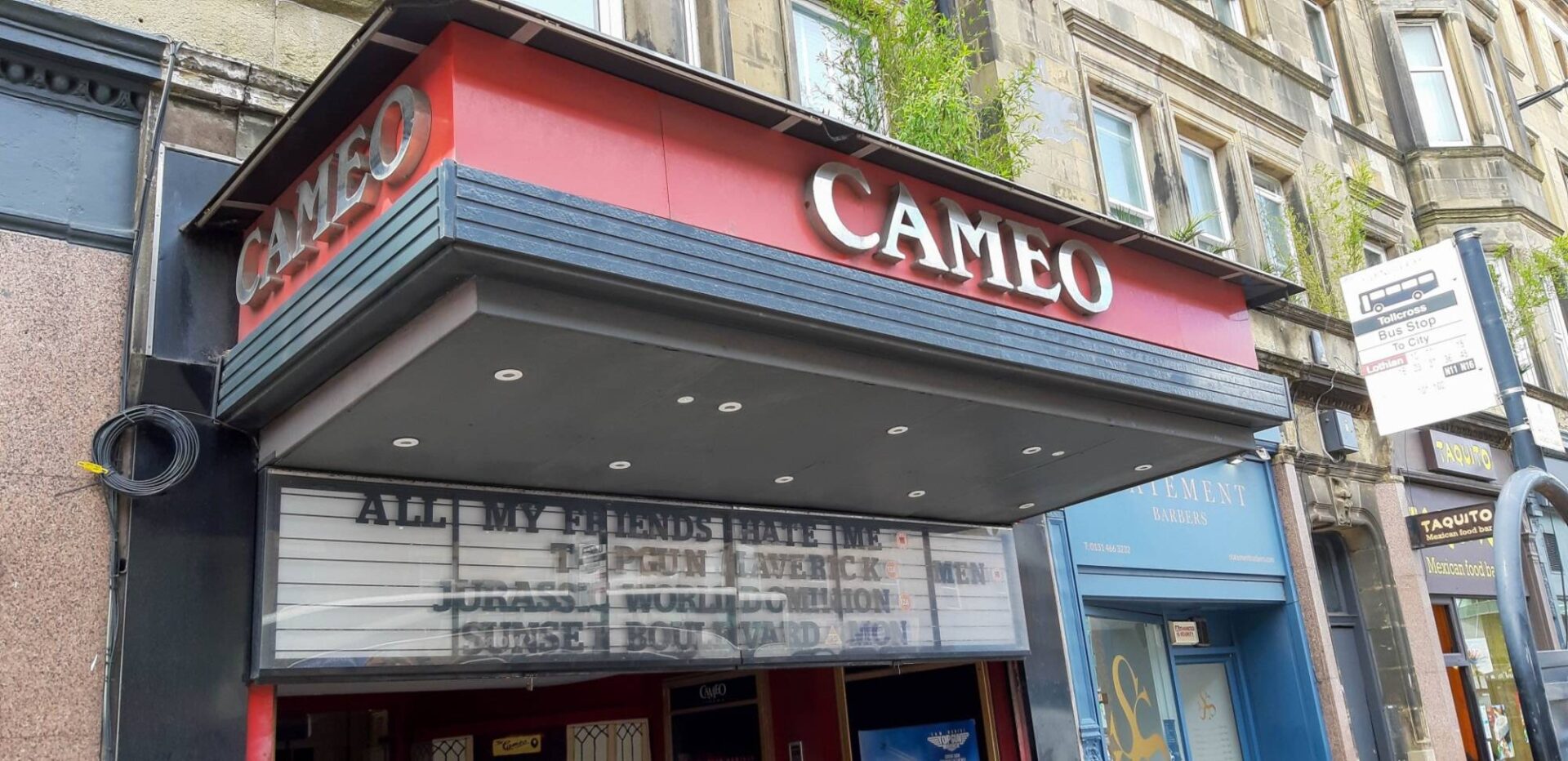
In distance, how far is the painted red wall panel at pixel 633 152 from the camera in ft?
17.1

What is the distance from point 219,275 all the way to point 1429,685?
42.8ft

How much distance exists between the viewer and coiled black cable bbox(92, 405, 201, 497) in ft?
19.6

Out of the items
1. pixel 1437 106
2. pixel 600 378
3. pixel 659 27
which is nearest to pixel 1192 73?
pixel 659 27

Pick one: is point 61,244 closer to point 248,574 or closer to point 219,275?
point 219,275

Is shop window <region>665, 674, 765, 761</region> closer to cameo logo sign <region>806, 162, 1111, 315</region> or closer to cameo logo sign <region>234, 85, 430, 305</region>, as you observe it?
cameo logo sign <region>806, 162, 1111, 315</region>

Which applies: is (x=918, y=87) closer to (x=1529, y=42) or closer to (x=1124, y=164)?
(x=1124, y=164)

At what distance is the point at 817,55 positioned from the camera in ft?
35.2

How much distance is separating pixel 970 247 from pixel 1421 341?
11.2 feet

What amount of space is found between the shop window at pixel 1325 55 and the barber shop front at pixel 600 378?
410 inches

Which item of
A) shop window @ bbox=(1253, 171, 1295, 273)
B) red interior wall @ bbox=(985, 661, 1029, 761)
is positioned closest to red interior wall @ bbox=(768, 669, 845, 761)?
red interior wall @ bbox=(985, 661, 1029, 761)

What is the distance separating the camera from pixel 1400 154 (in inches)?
731

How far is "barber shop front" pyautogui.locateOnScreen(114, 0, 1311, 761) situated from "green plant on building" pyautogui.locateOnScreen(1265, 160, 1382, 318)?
6414 mm

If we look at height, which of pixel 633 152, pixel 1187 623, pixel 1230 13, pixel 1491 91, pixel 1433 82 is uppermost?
pixel 1491 91

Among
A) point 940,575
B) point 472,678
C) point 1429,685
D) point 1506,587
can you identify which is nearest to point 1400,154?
point 1429,685
